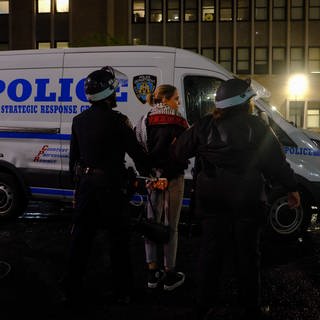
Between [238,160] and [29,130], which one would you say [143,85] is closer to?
[29,130]

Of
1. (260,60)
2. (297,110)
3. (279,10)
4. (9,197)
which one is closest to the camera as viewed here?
(9,197)

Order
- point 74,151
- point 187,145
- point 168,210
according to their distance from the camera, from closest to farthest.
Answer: point 187,145, point 74,151, point 168,210

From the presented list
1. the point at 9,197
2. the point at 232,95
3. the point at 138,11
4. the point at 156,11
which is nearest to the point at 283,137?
the point at 232,95

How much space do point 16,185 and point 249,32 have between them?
27277 millimetres

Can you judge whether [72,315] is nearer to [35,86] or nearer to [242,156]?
[242,156]

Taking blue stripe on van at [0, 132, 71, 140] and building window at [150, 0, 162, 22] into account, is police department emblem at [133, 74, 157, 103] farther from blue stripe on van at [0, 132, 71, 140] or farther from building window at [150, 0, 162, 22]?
building window at [150, 0, 162, 22]

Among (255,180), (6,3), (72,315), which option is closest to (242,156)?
(255,180)

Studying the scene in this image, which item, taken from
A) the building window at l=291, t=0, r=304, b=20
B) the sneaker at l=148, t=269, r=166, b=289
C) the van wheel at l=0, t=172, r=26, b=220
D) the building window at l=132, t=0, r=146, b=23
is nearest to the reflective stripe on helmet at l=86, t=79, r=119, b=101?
the sneaker at l=148, t=269, r=166, b=289

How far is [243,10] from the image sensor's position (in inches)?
1277

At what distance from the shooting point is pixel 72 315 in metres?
3.98

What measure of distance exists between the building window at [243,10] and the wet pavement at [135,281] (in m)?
27.2

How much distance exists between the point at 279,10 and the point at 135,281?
29.9 m

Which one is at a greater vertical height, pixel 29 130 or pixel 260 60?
pixel 260 60

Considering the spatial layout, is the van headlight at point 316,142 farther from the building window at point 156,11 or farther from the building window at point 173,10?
the building window at point 156,11
